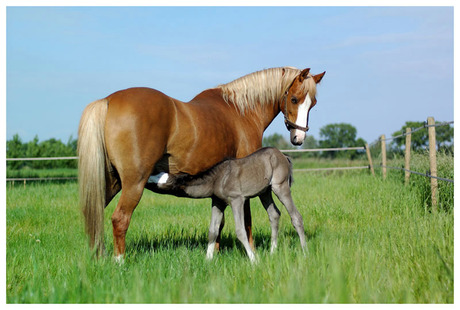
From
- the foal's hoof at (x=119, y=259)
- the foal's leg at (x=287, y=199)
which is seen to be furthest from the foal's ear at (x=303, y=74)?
the foal's hoof at (x=119, y=259)

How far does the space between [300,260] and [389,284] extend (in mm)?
757

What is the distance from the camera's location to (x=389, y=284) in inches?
135

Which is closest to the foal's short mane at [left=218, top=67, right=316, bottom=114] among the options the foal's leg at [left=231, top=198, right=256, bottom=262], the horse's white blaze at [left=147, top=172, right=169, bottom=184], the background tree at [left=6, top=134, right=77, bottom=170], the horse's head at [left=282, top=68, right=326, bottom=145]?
the horse's head at [left=282, top=68, right=326, bottom=145]

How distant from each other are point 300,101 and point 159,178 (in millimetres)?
2111

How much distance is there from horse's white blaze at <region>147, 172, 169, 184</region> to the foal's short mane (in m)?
1.58

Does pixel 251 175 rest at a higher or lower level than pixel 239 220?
higher

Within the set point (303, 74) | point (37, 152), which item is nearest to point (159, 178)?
point (303, 74)

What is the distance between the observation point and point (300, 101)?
5.38 meters

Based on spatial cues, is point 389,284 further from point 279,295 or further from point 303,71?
point 303,71

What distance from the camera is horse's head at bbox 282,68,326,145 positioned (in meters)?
5.31

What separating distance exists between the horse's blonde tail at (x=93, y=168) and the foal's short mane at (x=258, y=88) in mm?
1761

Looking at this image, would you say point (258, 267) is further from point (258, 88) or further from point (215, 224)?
point (258, 88)

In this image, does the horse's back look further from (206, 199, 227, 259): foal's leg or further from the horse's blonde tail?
(206, 199, 227, 259): foal's leg
